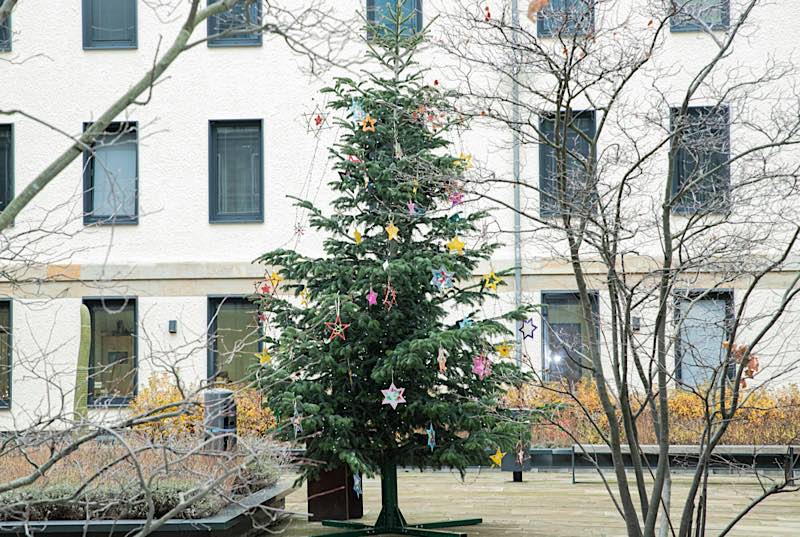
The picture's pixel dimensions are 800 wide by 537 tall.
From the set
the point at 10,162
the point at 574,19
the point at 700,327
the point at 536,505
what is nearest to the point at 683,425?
the point at 536,505

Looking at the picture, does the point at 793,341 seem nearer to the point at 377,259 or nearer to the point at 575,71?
the point at 377,259

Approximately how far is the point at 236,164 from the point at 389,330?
28.4 ft

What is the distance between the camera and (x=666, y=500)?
22.7ft

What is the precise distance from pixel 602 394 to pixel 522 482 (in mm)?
8881

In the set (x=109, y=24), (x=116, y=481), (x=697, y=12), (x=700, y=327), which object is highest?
(x=109, y=24)

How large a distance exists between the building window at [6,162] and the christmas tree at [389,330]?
9388mm

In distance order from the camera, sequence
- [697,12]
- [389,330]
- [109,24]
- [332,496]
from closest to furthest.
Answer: [697,12]
[389,330]
[332,496]
[109,24]

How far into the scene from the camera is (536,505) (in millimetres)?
12914

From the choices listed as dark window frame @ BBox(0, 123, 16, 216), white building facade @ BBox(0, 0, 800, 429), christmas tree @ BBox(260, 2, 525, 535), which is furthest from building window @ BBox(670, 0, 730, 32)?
dark window frame @ BBox(0, 123, 16, 216)

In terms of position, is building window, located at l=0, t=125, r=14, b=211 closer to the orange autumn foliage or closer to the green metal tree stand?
the orange autumn foliage

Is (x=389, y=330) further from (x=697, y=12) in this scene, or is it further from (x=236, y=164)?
(x=236, y=164)

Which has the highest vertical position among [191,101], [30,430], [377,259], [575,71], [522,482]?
[191,101]

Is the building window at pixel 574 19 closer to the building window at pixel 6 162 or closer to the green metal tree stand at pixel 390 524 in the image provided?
the green metal tree stand at pixel 390 524

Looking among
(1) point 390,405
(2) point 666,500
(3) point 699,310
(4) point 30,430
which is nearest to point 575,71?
(2) point 666,500
